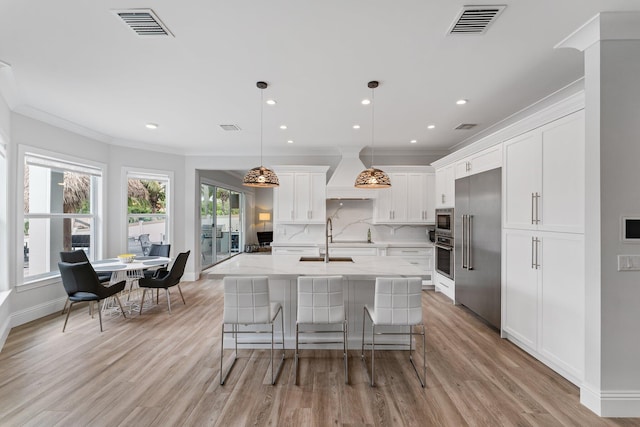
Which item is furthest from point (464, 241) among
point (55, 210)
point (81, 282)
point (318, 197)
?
point (55, 210)

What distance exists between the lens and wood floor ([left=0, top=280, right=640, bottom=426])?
2008mm

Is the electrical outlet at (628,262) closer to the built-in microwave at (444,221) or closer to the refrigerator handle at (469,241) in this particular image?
the refrigerator handle at (469,241)

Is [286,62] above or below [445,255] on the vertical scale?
above

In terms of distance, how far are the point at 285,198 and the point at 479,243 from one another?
3506 mm

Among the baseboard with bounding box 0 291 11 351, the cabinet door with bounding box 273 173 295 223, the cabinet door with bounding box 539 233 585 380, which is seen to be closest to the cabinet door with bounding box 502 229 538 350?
the cabinet door with bounding box 539 233 585 380

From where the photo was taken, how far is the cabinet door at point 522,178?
9.09ft

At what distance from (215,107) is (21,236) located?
3028mm

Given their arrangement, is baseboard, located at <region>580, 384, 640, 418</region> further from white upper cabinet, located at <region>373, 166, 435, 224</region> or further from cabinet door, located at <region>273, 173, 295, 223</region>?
cabinet door, located at <region>273, 173, 295, 223</region>

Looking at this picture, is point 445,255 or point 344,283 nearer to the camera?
point 344,283

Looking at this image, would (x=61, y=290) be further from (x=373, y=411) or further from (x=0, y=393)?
(x=373, y=411)

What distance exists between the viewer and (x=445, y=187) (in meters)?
4.88

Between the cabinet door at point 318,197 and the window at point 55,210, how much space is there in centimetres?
378

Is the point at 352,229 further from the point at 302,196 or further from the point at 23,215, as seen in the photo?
the point at 23,215

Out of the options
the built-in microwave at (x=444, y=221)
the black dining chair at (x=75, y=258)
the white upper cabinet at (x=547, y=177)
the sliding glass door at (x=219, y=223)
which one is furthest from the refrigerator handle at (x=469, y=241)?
the sliding glass door at (x=219, y=223)
